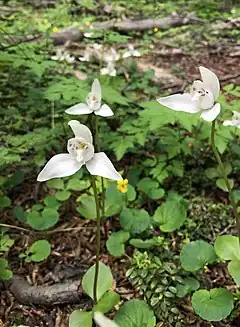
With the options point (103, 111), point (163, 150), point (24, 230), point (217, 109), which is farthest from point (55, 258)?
point (217, 109)

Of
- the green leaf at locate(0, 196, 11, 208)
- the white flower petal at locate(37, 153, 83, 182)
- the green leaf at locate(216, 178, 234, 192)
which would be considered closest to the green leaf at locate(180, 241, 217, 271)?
the green leaf at locate(216, 178, 234, 192)

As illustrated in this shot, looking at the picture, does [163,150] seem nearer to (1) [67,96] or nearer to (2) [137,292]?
(1) [67,96]

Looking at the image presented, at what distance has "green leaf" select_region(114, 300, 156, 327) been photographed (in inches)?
63.0

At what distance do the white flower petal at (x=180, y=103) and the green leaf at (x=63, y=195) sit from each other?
981 mm

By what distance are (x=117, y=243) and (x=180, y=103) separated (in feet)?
2.72

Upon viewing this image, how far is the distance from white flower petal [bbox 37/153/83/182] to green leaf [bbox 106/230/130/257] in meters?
0.70

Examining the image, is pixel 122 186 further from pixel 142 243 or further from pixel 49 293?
pixel 49 293

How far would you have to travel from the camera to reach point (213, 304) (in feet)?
5.37

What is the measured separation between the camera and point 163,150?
263 centimetres

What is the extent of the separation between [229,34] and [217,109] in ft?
14.5

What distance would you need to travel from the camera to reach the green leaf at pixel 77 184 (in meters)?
2.36

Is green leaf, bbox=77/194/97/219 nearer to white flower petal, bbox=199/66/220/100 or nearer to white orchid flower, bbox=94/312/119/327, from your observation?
white flower petal, bbox=199/66/220/100

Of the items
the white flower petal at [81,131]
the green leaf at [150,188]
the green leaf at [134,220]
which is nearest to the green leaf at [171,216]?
the green leaf at [134,220]

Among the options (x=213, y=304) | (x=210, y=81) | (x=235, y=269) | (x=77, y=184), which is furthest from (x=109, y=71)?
(x=213, y=304)
